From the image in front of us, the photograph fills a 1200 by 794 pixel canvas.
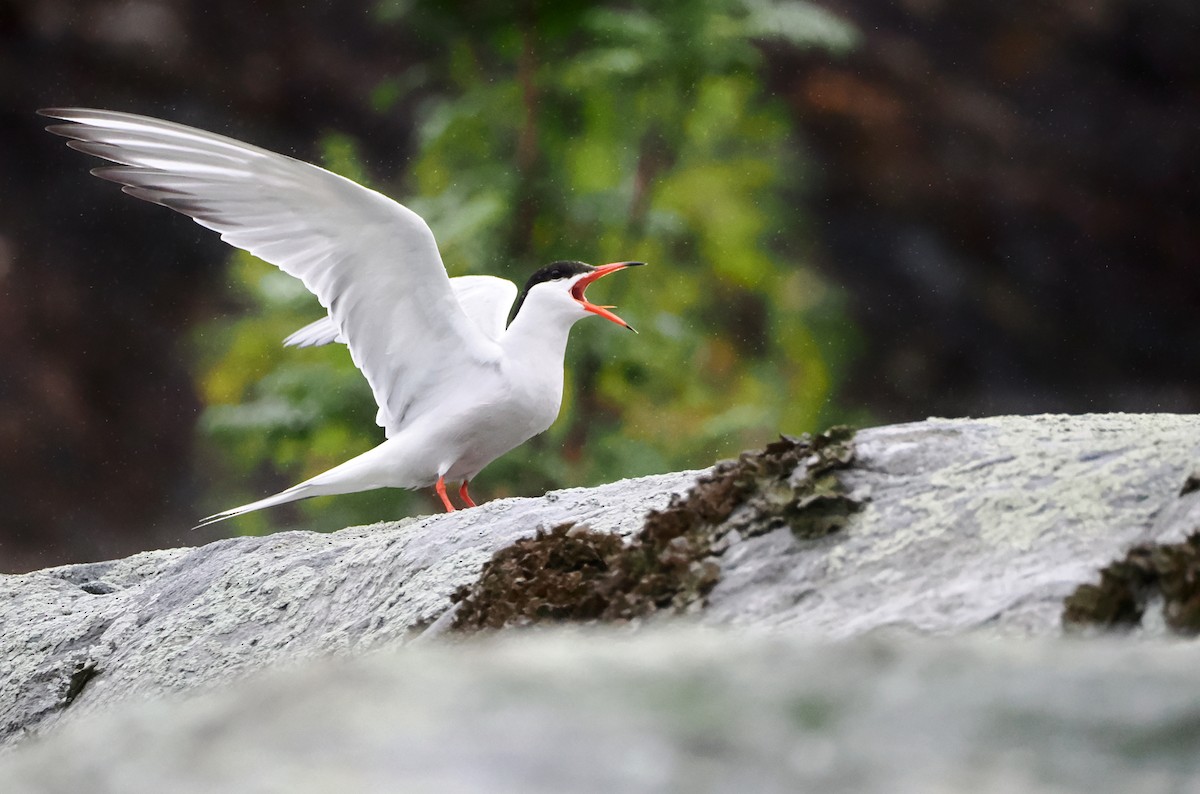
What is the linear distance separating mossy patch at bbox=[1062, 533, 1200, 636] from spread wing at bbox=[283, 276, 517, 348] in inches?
125

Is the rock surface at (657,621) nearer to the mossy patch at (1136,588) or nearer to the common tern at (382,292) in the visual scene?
the mossy patch at (1136,588)

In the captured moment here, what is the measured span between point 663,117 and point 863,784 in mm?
6588

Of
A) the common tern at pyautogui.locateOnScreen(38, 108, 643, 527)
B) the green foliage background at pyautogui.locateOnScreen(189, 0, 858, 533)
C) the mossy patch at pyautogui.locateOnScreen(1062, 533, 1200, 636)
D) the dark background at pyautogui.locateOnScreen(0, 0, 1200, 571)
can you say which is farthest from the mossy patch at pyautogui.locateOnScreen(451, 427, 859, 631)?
the dark background at pyautogui.locateOnScreen(0, 0, 1200, 571)

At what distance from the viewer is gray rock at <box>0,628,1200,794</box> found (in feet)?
5.30

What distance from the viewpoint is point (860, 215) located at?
30.9 feet

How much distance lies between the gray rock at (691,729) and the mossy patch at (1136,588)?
4.5 inches

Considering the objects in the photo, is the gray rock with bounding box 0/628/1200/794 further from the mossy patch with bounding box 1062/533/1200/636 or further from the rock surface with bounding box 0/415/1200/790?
the mossy patch with bounding box 1062/533/1200/636

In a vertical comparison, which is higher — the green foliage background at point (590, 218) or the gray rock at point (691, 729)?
the green foliage background at point (590, 218)

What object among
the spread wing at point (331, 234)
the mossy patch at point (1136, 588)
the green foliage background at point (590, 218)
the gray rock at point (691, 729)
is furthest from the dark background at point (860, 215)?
the gray rock at point (691, 729)

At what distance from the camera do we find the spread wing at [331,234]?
12.7 ft

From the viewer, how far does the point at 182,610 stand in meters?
3.93

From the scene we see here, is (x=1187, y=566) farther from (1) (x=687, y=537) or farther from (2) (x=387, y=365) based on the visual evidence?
(2) (x=387, y=365)

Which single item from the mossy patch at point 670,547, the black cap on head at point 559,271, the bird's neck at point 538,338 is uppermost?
the black cap on head at point 559,271

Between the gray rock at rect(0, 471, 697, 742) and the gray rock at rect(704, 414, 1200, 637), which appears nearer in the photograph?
the gray rock at rect(704, 414, 1200, 637)
